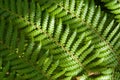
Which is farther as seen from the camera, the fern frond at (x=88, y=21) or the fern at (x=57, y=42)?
the fern frond at (x=88, y=21)

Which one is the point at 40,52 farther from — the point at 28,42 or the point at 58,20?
the point at 58,20

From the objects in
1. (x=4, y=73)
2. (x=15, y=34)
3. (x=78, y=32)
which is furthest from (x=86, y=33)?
(x=4, y=73)

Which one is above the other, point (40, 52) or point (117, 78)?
point (40, 52)

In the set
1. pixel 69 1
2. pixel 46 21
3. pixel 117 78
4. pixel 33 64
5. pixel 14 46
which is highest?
pixel 69 1

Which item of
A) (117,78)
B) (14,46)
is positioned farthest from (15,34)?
(117,78)

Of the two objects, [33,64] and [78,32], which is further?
[78,32]

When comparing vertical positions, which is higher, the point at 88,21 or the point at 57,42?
the point at 88,21

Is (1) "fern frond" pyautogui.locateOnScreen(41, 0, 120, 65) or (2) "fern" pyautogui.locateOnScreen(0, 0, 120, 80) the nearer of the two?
(2) "fern" pyautogui.locateOnScreen(0, 0, 120, 80)
